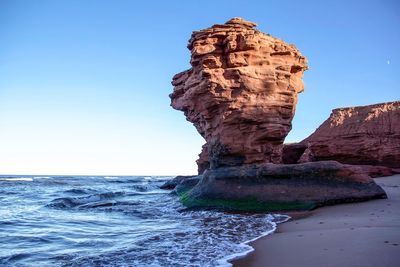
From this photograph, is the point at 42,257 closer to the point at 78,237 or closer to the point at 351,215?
the point at 78,237

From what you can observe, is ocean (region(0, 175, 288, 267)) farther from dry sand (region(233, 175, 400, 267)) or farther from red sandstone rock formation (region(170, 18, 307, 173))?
red sandstone rock formation (region(170, 18, 307, 173))

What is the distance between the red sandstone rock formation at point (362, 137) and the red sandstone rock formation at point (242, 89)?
1162 cm

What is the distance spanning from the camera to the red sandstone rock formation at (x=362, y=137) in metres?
24.7

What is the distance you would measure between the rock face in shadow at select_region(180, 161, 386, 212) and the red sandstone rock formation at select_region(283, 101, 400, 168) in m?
15.4

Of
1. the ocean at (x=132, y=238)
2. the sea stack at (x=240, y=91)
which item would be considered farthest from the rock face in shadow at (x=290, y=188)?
the sea stack at (x=240, y=91)

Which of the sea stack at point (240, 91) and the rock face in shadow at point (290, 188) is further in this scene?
the sea stack at point (240, 91)

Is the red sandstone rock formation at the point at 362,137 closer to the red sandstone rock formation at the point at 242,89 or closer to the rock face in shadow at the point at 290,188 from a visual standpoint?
the red sandstone rock formation at the point at 242,89

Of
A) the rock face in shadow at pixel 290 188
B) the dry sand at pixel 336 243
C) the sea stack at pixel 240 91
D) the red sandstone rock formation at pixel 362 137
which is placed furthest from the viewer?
the red sandstone rock formation at pixel 362 137

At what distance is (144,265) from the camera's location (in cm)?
548

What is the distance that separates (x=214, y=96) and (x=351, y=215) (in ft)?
28.8

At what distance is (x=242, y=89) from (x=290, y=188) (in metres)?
6.02

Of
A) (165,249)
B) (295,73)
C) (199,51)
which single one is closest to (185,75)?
(199,51)

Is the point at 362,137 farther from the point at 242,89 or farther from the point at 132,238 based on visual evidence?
the point at 132,238

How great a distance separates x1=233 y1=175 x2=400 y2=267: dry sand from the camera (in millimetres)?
4570
